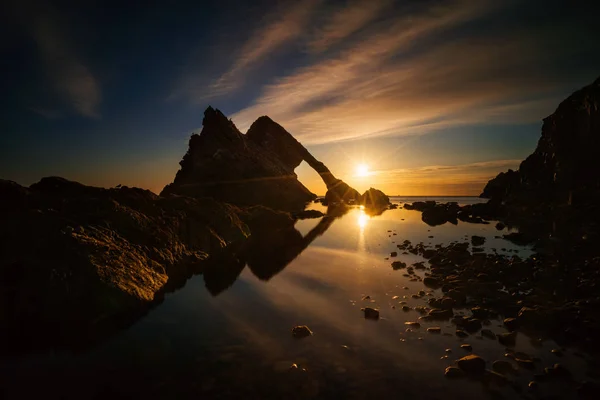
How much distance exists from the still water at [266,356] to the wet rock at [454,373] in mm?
178

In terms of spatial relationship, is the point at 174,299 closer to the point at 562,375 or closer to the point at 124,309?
the point at 124,309

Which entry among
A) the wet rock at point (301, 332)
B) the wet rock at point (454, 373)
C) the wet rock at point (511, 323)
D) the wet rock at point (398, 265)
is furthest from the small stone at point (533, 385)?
the wet rock at point (398, 265)

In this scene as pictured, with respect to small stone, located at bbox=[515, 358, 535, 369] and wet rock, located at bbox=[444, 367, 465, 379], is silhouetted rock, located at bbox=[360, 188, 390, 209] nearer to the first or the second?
small stone, located at bbox=[515, 358, 535, 369]

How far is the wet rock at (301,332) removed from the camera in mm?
8703

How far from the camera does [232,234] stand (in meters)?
27.3

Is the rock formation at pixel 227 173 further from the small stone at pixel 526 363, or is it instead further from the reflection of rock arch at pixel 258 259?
the small stone at pixel 526 363

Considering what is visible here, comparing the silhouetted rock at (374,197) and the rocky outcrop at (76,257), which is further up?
the silhouetted rock at (374,197)

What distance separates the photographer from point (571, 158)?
5266 cm

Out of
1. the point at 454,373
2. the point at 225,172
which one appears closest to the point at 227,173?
the point at 225,172

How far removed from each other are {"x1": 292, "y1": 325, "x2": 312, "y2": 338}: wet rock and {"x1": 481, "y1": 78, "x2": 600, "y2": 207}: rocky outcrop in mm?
50018

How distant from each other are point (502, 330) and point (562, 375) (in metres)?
2.20

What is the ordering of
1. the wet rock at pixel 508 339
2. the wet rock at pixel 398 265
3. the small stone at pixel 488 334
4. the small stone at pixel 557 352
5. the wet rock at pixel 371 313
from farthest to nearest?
the wet rock at pixel 398 265 → the wet rock at pixel 371 313 → the small stone at pixel 488 334 → the wet rock at pixel 508 339 → the small stone at pixel 557 352

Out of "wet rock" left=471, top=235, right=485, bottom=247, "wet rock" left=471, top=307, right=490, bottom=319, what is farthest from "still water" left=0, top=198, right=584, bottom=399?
"wet rock" left=471, top=235, right=485, bottom=247

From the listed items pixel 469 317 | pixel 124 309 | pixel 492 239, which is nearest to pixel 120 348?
pixel 124 309
